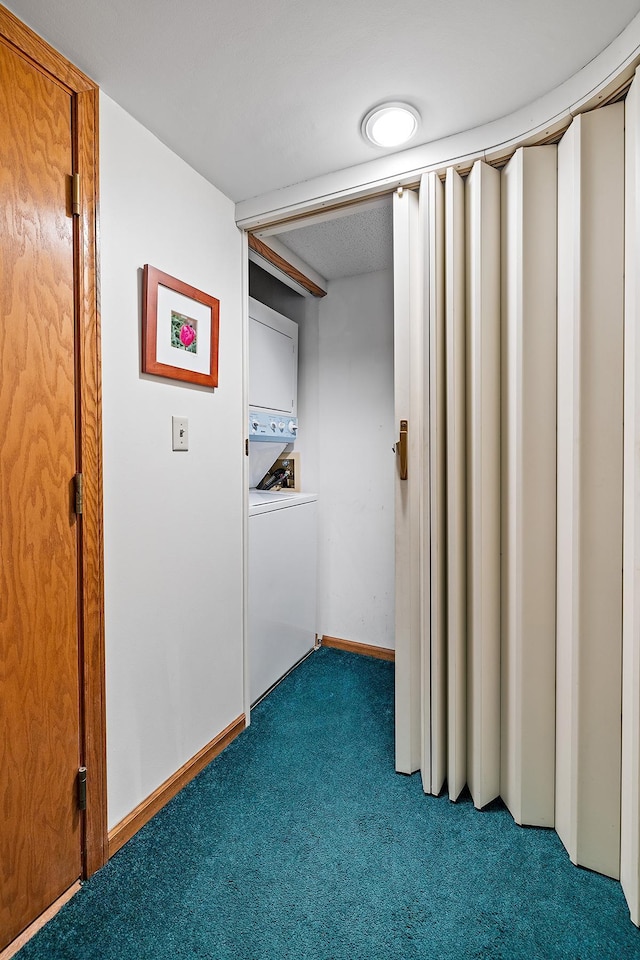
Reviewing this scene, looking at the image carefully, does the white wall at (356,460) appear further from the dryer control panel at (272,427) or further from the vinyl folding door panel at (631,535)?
the vinyl folding door panel at (631,535)

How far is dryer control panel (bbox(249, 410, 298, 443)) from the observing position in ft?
7.79

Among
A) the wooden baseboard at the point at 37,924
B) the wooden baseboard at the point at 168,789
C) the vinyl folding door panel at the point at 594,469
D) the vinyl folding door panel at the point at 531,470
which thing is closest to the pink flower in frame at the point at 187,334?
the vinyl folding door panel at the point at 531,470

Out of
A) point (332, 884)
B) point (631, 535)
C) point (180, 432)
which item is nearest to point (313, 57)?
point (180, 432)

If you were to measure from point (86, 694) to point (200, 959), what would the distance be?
2.23 feet

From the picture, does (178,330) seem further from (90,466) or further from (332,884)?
(332,884)

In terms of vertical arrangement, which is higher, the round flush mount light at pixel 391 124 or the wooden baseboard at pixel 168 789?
the round flush mount light at pixel 391 124

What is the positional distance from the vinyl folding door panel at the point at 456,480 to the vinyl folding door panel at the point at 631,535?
0.48 m

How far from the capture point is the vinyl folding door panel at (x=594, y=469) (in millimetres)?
1304

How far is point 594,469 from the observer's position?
1337 millimetres

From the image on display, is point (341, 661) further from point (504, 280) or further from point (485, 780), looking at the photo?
point (504, 280)

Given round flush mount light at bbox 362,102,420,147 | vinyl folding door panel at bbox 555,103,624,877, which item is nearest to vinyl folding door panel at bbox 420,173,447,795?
round flush mount light at bbox 362,102,420,147

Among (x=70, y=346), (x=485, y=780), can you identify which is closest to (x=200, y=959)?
(x=485, y=780)

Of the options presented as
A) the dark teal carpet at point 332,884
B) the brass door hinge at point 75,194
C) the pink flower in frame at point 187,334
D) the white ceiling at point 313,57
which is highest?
the white ceiling at point 313,57

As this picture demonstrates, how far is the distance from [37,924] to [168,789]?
0.48 meters
